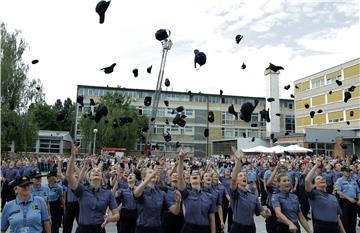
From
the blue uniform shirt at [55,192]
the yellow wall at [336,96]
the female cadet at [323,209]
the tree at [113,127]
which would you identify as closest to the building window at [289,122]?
the yellow wall at [336,96]

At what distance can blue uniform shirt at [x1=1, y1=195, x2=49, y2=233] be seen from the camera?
16.9 feet

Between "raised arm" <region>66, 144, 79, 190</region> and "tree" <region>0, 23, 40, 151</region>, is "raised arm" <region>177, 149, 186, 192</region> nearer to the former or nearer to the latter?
"raised arm" <region>66, 144, 79, 190</region>

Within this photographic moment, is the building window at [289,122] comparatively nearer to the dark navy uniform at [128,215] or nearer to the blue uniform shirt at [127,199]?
the blue uniform shirt at [127,199]

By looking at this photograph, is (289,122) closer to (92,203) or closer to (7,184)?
(7,184)

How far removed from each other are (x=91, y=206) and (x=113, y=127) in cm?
5052

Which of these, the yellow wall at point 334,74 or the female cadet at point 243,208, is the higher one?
the yellow wall at point 334,74

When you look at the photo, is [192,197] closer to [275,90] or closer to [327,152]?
[327,152]

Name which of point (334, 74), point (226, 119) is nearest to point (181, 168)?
point (334, 74)

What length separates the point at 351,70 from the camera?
4681cm

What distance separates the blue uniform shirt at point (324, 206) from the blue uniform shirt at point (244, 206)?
46.4 inches

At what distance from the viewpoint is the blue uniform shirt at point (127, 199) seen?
8.14 metres

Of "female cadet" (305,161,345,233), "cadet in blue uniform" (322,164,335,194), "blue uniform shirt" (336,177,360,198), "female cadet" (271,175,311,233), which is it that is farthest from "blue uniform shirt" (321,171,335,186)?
"female cadet" (271,175,311,233)

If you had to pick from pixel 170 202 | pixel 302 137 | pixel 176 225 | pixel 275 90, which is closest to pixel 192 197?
pixel 170 202

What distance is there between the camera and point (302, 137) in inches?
1718
